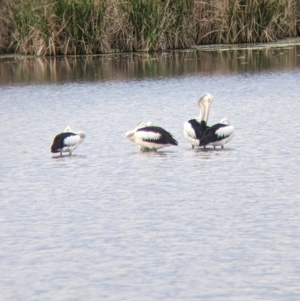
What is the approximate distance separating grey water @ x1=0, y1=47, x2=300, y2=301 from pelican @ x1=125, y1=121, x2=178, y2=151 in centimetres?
15

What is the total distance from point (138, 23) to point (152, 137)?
11.6 m

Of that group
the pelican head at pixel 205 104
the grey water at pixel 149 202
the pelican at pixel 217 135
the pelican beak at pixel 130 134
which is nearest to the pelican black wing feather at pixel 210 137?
the pelican at pixel 217 135

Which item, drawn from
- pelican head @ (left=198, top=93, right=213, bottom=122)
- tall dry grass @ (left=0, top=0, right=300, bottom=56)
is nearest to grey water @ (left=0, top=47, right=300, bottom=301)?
pelican head @ (left=198, top=93, right=213, bottom=122)

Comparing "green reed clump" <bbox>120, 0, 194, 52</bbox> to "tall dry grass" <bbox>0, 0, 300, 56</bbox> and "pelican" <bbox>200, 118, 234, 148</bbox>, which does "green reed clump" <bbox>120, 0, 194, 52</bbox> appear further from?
"pelican" <bbox>200, 118, 234, 148</bbox>

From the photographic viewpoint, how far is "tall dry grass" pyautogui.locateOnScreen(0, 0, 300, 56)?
23359 millimetres

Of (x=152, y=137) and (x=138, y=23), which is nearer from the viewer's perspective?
(x=152, y=137)

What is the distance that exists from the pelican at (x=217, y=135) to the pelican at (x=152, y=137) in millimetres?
339

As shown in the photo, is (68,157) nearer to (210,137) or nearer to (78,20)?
(210,137)

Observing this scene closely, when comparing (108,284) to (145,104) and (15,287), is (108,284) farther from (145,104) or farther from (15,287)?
(145,104)

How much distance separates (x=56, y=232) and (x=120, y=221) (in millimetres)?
554

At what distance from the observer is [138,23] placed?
76.6ft

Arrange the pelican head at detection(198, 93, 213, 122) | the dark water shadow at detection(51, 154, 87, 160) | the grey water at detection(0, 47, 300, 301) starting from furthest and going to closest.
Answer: the pelican head at detection(198, 93, 213, 122) → the dark water shadow at detection(51, 154, 87, 160) → the grey water at detection(0, 47, 300, 301)

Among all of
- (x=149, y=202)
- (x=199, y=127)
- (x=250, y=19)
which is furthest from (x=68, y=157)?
(x=250, y=19)

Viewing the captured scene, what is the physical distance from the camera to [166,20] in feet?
76.5
